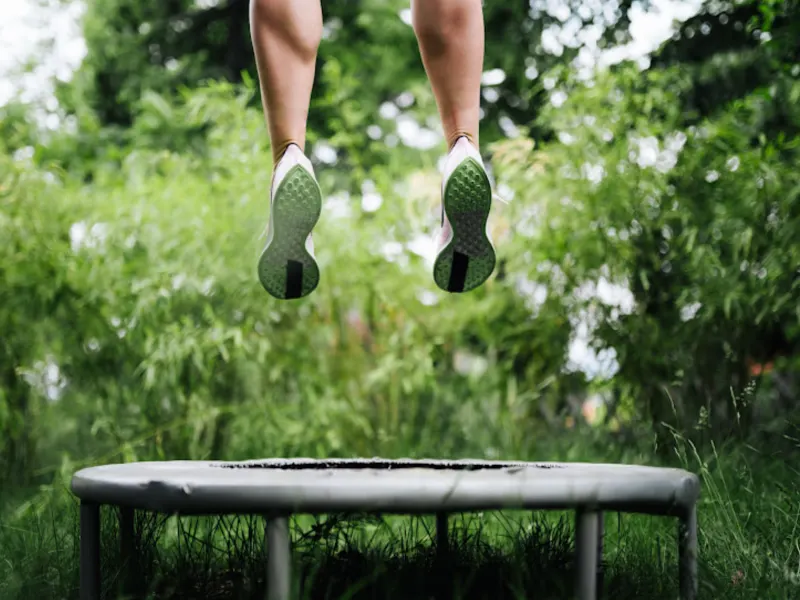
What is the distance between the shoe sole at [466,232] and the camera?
5.83 feet

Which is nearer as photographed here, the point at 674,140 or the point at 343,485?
the point at 343,485

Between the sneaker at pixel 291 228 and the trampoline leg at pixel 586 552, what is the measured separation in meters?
0.75

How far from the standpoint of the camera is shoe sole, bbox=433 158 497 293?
70.0 inches

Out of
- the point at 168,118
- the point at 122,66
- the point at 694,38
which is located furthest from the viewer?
the point at 122,66

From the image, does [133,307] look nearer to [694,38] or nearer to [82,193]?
[82,193]

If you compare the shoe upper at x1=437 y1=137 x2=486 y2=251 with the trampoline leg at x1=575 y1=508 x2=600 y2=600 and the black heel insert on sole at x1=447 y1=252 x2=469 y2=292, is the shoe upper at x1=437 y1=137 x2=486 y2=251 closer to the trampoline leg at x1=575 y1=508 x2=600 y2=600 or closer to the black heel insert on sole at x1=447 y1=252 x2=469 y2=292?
the black heel insert on sole at x1=447 y1=252 x2=469 y2=292

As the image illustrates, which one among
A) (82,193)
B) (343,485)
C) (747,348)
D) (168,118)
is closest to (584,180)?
(747,348)

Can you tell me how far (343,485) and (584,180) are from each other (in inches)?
101

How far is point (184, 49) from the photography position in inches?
297

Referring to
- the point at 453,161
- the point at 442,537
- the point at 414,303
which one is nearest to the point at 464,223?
the point at 453,161

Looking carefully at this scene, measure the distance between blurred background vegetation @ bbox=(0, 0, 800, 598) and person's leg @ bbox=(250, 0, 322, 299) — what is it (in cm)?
150

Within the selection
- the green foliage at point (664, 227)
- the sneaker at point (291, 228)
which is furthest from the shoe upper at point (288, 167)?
the green foliage at point (664, 227)

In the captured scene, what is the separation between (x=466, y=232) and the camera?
1817 mm

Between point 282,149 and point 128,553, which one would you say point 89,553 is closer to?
point 128,553
